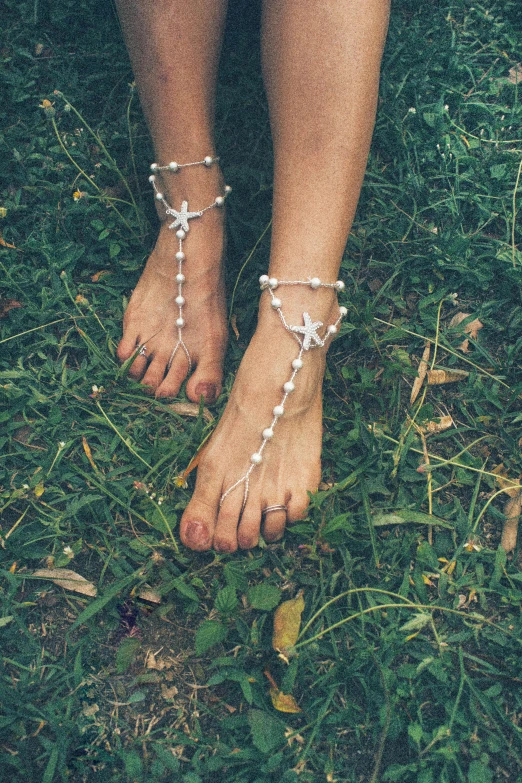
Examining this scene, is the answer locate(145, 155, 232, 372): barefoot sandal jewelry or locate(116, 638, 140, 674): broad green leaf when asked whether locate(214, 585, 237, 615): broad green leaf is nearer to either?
locate(116, 638, 140, 674): broad green leaf

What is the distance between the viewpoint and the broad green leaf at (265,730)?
4.50 feet

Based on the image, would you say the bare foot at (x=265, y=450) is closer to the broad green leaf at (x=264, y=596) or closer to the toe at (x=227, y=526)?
the toe at (x=227, y=526)

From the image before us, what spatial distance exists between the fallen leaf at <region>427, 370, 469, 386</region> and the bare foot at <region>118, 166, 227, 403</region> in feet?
2.27

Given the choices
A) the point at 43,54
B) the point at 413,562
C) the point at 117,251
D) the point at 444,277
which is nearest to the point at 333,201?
the point at 444,277

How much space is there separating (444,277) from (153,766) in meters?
1.71

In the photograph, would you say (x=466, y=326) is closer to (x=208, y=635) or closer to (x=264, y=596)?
(x=264, y=596)

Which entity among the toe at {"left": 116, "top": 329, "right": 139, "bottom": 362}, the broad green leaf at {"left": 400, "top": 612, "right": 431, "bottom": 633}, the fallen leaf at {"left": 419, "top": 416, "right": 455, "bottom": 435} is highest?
the toe at {"left": 116, "top": 329, "right": 139, "bottom": 362}

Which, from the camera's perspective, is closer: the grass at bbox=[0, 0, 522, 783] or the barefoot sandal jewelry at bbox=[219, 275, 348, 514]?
the grass at bbox=[0, 0, 522, 783]

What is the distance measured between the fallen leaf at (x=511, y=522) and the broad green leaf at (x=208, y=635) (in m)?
0.85

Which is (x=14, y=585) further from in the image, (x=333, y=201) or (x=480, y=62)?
(x=480, y=62)

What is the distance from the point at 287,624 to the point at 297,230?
3.55 ft

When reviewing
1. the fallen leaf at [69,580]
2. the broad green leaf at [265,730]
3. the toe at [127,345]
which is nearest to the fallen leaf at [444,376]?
the toe at [127,345]

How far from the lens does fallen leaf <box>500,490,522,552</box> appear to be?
1672 mm

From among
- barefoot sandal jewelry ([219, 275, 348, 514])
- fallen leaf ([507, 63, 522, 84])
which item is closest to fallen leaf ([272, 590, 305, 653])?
barefoot sandal jewelry ([219, 275, 348, 514])
